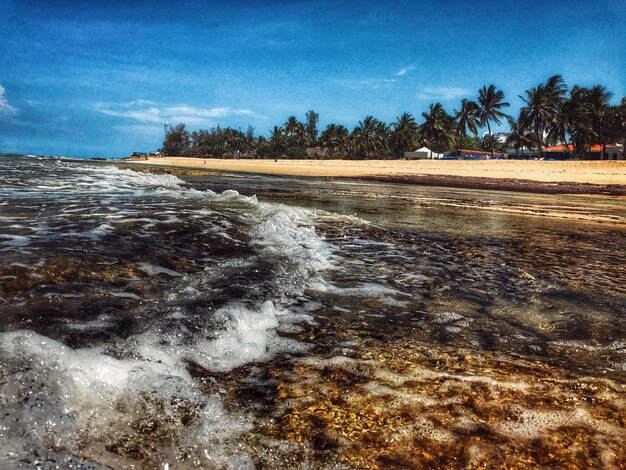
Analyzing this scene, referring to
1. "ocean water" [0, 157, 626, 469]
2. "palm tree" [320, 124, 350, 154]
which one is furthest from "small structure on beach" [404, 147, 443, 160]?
"ocean water" [0, 157, 626, 469]

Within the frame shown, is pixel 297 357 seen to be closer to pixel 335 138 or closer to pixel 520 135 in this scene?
pixel 520 135

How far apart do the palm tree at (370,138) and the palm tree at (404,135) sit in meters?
2.74

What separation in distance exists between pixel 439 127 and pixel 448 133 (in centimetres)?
363

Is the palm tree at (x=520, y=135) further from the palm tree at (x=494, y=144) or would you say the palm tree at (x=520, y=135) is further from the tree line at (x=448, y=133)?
the palm tree at (x=494, y=144)

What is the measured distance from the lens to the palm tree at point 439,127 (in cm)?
8162

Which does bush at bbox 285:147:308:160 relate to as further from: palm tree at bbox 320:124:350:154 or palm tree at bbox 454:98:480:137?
palm tree at bbox 454:98:480:137

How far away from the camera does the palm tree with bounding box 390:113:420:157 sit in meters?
86.0

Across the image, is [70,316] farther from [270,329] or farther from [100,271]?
[270,329]

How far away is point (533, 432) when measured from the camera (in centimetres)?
177

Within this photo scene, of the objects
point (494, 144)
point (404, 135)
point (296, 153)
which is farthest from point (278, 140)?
point (494, 144)

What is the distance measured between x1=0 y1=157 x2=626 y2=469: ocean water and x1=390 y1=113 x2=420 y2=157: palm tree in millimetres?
84607

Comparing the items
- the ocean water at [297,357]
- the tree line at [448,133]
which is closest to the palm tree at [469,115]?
the tree line at [448,133]

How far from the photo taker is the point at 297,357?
8.13 feet

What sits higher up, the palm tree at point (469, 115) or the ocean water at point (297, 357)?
the palm tree at point (469, 115)
